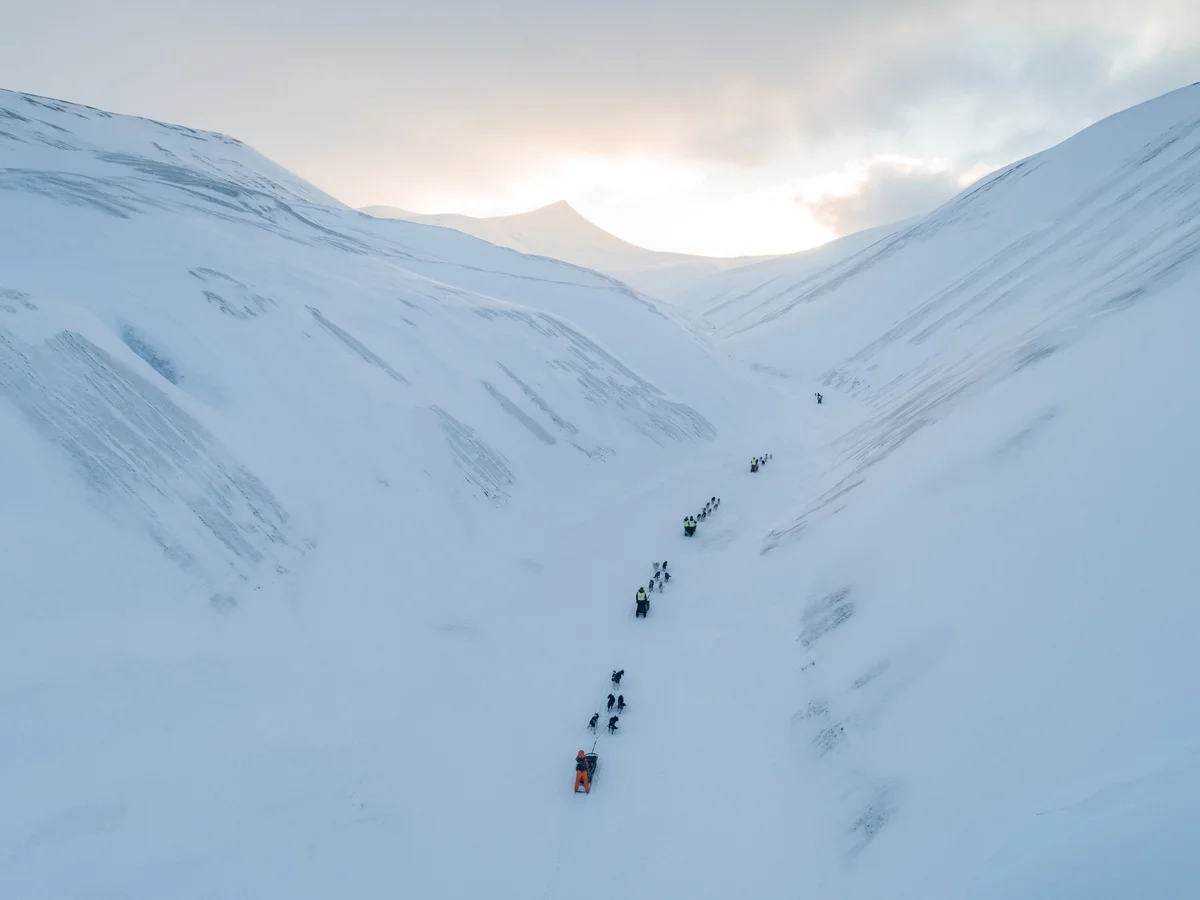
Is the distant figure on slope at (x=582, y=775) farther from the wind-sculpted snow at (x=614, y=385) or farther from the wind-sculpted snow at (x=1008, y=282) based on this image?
the wind-sculpted snow at (x=614, y=385)

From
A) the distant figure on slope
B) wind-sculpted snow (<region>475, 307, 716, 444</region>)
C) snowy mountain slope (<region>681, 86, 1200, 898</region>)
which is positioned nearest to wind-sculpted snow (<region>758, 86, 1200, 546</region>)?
snowy mountain slope (<region>681, 86, 1200, 898</region>)

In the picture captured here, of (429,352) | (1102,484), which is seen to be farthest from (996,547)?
(429,352)

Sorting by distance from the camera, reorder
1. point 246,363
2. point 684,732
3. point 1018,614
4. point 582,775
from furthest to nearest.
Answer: point 246,363
point 684,732
point 582,775
point 1018,614

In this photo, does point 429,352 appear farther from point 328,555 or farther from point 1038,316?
point 1038,316

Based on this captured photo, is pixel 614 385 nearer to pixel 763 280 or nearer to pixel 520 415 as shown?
pixel 520 415

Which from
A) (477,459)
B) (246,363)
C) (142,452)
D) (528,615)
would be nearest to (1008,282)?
(477,459)

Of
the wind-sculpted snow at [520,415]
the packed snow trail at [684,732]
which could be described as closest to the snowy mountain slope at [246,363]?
the wind-sculpted snow at [520,415]
